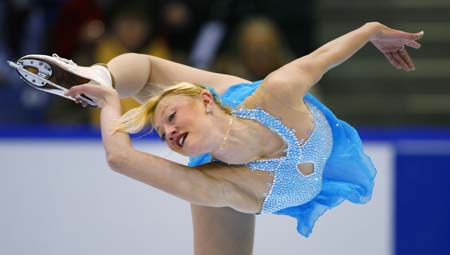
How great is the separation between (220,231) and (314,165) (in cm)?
48

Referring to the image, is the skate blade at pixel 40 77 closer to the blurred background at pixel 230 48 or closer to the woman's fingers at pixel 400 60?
the woman's fingers at pixel 400 60

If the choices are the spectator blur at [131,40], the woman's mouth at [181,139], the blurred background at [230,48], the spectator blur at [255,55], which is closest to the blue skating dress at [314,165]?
the woman's mouth at [181,139]

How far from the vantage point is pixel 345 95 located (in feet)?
22.4

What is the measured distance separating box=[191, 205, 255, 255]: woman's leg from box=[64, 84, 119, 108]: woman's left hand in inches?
29.0

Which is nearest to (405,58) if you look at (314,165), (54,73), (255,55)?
(314,165)

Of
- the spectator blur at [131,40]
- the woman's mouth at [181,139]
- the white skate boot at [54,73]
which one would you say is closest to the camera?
the woman's mouth at [181,139]

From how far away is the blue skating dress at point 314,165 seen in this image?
3.40 metres

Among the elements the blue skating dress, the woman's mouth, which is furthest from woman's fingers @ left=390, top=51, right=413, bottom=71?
the woman's mouth

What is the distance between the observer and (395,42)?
364cm

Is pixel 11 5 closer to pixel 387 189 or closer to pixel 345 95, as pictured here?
pixel 345 95

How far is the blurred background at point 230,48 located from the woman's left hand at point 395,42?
1.26 m

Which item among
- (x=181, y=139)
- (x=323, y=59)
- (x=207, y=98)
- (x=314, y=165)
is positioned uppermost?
(x=323, y=59)

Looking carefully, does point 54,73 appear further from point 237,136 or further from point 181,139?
point 237,136

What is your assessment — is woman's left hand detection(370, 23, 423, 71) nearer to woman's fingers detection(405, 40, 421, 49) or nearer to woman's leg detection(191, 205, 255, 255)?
woman's fingers detection(405, 40, 421, 49)
